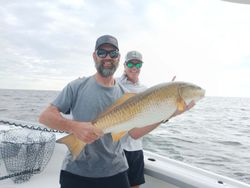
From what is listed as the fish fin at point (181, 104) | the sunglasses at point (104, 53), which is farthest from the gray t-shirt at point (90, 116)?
the fish fin at point (181, 104)

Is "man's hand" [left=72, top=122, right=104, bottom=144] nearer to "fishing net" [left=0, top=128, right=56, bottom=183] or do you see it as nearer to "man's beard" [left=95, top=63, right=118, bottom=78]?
"man's beard" [left=95, top=63, right=118, bottom=78]

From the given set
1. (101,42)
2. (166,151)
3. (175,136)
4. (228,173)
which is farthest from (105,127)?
(175,136)

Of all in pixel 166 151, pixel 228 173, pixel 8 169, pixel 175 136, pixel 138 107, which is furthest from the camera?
pixel 175 136

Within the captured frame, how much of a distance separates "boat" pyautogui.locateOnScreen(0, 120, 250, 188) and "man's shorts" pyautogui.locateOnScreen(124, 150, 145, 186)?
20 cm

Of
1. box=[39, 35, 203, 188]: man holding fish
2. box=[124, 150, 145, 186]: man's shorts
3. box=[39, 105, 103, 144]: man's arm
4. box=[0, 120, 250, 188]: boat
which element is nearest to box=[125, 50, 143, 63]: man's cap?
box=[124, 150, 145, 186]: man's shorts

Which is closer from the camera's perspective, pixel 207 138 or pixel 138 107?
pixel 138 107

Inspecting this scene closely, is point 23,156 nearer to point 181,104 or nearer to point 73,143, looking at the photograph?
point 73,143

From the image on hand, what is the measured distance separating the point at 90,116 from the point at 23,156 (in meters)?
2.92

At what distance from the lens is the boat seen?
3.49 meters

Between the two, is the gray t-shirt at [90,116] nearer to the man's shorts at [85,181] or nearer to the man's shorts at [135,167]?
the man's shorts at [85,181]

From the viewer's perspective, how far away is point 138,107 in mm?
2207

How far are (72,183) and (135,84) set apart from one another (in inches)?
70.6

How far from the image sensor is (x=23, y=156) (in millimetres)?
5059

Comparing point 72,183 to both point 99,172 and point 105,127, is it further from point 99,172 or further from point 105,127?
point 105,127
